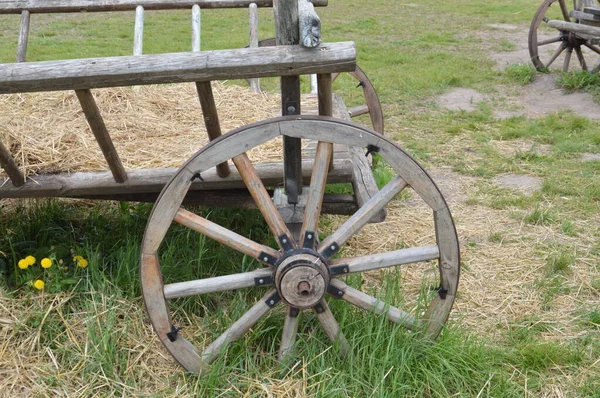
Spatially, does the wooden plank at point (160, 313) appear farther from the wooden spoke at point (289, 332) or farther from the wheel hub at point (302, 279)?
Result: the wheel hub at point (302, 279)

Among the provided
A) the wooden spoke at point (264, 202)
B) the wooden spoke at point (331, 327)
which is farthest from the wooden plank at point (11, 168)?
the wooden spoke at point (331, 327)

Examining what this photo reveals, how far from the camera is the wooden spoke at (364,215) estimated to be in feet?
7.68

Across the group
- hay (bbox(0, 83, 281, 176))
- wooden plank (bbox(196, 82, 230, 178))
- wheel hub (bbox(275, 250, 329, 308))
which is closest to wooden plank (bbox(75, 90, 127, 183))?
hay (bbox(0, 83, 281, 176))

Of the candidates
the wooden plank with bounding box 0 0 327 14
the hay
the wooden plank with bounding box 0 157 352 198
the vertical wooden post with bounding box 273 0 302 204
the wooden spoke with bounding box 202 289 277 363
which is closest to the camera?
the vertical wooden post with bounding box 273 0 302 204

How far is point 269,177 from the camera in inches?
107

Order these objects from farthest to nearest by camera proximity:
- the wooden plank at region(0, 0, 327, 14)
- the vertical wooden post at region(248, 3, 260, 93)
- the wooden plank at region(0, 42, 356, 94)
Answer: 1. the vertical wooden post at region(248, 3, 260, 93)
2. the wooden plank at region(0, 0, 327, 14)
3. the wooden plank at region(0, 42, 356, 94)

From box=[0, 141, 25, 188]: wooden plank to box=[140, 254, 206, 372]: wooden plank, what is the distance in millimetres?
730

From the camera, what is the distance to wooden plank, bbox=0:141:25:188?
2.49m

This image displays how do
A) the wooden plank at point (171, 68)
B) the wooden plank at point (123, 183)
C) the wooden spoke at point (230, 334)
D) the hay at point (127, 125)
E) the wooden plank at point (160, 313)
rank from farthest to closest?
the hay at point (127, 125) → the wooden plank at point (123, 183) → the wooden spoke at point (230, 334) → the wooden plank at point (160, 313) → the wooden plank at point (171, 68)

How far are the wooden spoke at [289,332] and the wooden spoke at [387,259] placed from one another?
238 mm

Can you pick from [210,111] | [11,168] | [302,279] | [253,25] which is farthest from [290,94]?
[253,25]

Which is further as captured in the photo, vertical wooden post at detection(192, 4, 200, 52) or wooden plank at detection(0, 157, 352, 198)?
vertical wooden post at detection(192, 4, 200, 52)

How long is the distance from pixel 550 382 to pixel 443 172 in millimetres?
→ 2580

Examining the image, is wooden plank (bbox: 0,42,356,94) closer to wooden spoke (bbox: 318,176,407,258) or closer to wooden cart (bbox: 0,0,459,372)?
wooden cart (bbox: 0,0,459,372)
